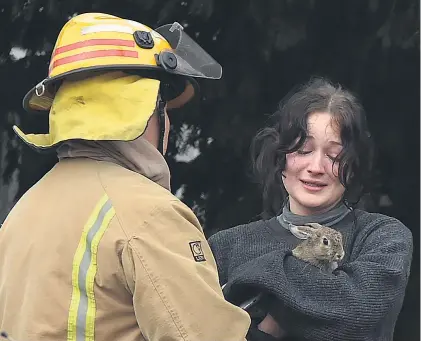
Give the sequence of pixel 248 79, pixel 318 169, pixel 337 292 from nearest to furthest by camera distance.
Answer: pixel 337 292 → pixel 318 169 → pixel 248 79

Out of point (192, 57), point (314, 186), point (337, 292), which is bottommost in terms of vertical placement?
point (337, 292)

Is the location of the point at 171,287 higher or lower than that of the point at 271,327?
higher

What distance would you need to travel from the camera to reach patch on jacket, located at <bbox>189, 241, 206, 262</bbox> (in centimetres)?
168

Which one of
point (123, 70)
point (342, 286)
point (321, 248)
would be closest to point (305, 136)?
point (321, 248)

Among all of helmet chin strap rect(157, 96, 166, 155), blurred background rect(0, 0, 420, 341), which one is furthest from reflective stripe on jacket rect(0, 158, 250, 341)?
blurred background rect(0, 0, 420, 341)

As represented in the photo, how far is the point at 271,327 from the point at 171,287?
0.45 meters

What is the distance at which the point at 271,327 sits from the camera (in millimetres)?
1988

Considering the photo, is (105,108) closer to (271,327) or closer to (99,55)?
(99,55)

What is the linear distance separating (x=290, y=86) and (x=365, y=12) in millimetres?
456

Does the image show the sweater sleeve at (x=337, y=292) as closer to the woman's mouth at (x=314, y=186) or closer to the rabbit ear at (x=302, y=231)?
the rabbit ear at (x=302, y=231)

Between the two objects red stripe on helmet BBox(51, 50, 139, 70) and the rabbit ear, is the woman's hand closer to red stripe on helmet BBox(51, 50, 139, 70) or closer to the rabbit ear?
the rabbit ear

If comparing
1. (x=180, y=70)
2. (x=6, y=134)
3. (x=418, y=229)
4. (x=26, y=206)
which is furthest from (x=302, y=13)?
(x=26, y=206)

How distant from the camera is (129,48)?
5.96 feet

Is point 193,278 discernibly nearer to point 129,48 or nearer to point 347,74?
point 129,48
